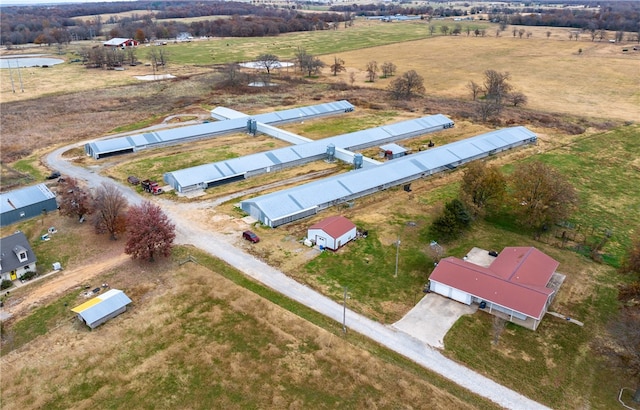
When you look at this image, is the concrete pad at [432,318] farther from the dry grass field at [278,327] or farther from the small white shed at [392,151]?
the small white shed at [392,151]

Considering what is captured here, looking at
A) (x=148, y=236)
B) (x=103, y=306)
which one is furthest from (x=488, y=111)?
(x=103, y=306)

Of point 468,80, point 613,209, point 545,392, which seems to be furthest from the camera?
point 468,80

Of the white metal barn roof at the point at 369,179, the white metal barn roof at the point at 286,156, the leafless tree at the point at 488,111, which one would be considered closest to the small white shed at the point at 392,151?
the white metal barn roof at the point at 286,156

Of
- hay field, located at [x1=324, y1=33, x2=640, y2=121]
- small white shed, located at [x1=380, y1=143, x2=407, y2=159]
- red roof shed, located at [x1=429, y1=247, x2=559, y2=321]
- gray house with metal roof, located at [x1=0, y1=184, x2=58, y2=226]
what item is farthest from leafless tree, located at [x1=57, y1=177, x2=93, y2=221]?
hay field, located at [x1=324, y1=33, x2=640, y2=121]

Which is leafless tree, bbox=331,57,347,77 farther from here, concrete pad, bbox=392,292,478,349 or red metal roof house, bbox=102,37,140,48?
concrete pad, bbox=392,292,478,349

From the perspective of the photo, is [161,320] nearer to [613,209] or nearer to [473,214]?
[473,214]

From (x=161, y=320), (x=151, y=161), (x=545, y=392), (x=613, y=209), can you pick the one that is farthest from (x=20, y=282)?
(x=613, y=209)
